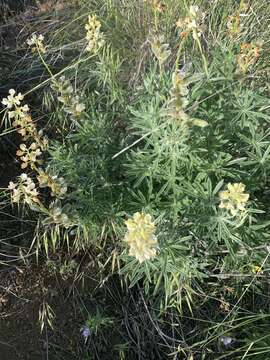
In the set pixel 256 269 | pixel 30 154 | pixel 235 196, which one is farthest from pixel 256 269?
pixel 30 154

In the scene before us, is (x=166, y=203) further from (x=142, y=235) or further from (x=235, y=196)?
(x=142, y=235)

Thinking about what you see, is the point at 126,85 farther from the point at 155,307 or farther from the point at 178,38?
the point at 155,307

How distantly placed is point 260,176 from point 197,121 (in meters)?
0.62

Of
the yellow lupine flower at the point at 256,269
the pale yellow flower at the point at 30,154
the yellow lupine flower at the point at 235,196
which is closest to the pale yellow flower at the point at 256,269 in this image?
the yellow lupine flower at the point at 256,269

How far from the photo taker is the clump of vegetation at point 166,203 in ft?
6.57

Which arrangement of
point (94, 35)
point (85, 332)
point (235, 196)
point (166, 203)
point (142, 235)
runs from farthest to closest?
point (85, 332) < point (166, 203) < point (94, 35) < point (235, 196) < point (142, 235)

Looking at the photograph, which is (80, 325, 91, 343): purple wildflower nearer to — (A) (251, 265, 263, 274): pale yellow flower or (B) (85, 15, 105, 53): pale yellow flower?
(A) (251, 265, 263, 274): pale yellow flower

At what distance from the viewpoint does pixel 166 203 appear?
2.12 meters

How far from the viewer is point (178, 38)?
2.80m

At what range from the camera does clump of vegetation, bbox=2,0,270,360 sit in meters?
2.00

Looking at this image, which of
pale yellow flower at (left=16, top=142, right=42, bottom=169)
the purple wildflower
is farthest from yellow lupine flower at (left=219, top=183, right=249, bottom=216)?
the purple wildflower

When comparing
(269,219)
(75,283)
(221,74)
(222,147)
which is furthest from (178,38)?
(75,283)

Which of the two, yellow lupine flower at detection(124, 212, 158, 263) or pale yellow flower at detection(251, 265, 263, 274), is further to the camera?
pale yellow flower at detection(251, 265, 263, 274)

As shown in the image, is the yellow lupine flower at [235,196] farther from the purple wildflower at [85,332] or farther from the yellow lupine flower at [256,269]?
the purple wildflower at [85,332]
